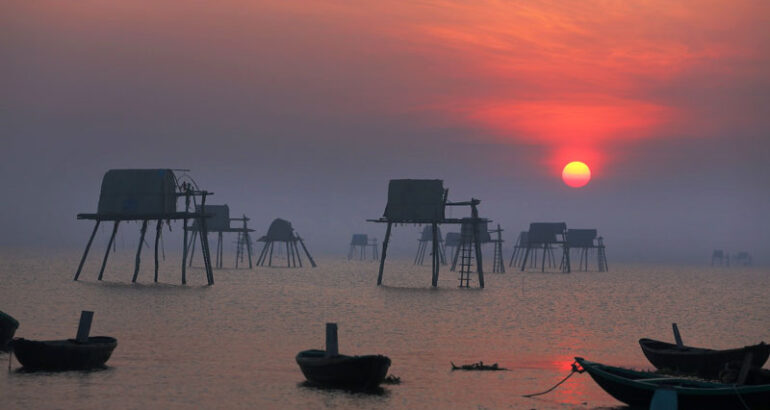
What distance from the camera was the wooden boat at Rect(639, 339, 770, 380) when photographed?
24.2 metres

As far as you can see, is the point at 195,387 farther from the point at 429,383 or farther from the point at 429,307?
the point at 429,307

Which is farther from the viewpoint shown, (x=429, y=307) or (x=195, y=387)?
(x=429, y=307)

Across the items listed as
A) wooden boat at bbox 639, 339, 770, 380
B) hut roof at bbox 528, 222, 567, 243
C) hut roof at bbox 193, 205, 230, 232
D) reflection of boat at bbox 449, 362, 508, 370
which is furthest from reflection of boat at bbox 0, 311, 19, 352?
hut roof at bbox 528, 222, 567, 243

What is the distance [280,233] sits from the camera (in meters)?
113

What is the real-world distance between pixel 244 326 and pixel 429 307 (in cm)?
1438

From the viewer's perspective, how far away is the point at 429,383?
998 inches

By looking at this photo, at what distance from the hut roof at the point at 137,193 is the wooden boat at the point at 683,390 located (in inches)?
1728

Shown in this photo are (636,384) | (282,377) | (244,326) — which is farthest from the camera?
(244,326)

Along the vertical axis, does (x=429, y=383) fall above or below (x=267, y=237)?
below

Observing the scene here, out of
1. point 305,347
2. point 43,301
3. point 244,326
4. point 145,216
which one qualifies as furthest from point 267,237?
point 305,347

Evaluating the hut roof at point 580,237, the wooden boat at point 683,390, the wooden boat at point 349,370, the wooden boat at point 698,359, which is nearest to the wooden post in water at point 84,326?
the wooden boat at point 349,370

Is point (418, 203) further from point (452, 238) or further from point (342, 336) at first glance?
point (452, 238)

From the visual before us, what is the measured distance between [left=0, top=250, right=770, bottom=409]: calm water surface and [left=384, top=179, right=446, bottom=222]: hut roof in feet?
16.6

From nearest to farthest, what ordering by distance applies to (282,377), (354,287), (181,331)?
(282,377) → (181,331) → (354,287)
